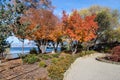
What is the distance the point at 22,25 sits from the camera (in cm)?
1506

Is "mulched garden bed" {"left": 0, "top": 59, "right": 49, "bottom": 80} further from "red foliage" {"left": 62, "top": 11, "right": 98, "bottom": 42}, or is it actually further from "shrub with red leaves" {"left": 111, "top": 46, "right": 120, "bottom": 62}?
"red foliage" {"left": 62, "top": 11, "right": 98, "bottom": 42}

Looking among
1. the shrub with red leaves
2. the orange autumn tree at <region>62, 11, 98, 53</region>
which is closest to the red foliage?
the orange autumn tree at <region>62, 11, 98, 53</region>

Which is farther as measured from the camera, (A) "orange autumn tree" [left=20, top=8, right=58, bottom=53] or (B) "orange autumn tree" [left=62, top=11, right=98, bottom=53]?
(B) "orange autumn tree" [left=62, top=11, right=98, bottom=53]

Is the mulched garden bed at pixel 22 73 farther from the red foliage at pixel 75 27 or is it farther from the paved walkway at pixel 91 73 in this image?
the red foliage at pixel 75 27

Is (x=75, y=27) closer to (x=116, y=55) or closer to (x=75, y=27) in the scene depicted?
(x=75, y=27)

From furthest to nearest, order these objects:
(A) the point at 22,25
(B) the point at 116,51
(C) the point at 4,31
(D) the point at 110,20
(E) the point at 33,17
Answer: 1. (D) the point at 110,20
2. (E) the point at 33,17
3. (B) the point at 116,51
4. (A) the point at 22,25
5. (C) the point at 4,31

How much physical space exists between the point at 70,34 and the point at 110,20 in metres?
17.1

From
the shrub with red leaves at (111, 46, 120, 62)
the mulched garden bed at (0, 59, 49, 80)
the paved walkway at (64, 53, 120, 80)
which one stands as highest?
the shrub with red leaves at (111, 46, 120, 62)

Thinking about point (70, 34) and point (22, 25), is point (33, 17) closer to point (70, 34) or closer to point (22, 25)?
point (70, 34)

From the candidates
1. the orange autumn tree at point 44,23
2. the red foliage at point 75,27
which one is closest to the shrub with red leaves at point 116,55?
the red foliage at point 75,27

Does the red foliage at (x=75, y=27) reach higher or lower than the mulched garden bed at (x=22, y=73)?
higher

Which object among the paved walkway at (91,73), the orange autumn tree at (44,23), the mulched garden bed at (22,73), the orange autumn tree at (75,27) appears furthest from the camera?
the orange autumn tree at (75,27)

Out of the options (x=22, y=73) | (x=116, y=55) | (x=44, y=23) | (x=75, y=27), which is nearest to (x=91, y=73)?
(x=22, y=73)

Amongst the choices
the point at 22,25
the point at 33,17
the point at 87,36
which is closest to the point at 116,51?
the point at 87,36
